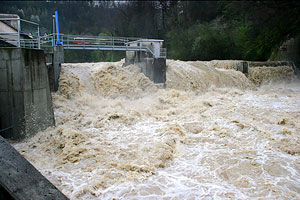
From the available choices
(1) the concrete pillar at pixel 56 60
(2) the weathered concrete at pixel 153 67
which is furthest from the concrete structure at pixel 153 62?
(1) the concrete pillar at pixel 56 60

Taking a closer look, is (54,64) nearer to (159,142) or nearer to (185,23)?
(159,142)

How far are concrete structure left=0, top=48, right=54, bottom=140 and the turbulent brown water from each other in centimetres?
47

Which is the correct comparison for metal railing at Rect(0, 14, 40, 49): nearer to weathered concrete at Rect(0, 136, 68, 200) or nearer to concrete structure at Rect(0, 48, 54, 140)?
concrete structure at Rect(0, 48, 54, 140)

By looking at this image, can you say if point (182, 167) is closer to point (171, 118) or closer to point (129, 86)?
point (171, 118)

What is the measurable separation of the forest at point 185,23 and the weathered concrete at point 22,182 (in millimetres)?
11531

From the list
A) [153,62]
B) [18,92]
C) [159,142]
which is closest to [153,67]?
[153,62]

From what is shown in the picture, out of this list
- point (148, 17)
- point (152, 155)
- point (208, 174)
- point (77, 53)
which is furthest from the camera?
point (148, 17)

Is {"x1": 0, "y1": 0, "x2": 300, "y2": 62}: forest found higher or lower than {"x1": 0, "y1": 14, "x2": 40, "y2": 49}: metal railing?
higher

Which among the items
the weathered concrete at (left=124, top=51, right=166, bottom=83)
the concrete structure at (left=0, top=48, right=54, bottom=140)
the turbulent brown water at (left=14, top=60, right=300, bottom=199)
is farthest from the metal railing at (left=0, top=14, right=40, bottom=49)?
the weathered concrete at (left=124, top=51, right=166, bottom=83)

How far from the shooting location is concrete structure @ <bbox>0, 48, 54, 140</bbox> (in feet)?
22.5

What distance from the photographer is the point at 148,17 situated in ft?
113

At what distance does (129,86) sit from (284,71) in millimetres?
12303

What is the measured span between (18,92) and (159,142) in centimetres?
394

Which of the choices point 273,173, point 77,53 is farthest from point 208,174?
point 77,53
